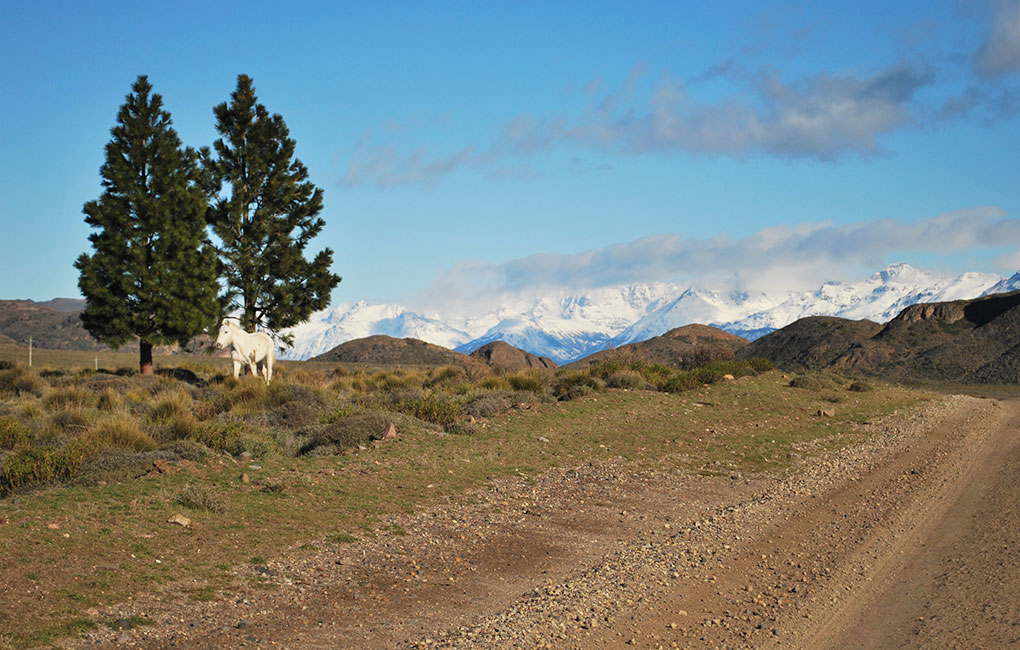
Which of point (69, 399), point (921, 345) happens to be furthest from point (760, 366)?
point (921, 345)

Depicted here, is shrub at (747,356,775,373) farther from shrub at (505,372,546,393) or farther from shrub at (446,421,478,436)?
shrub at (446,421,478,436)

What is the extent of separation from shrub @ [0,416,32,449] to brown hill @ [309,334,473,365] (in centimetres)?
4923

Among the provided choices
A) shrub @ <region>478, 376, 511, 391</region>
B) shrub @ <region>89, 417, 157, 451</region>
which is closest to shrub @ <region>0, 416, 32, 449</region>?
shrub @ <region>89, 417, 157, 451</region>

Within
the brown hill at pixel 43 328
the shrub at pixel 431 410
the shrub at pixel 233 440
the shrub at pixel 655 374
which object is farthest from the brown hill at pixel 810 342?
the brown hill at pixel 43 328

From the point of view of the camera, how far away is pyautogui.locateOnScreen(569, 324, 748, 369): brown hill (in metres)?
36.3

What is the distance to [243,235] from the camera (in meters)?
31.3

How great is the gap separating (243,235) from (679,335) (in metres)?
46.4

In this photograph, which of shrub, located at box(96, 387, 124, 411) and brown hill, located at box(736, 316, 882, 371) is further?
brown hill, located at box(736, 316, 882, 371)

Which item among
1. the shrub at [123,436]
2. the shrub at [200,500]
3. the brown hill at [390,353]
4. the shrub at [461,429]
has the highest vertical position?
the brown hill at [390,353]

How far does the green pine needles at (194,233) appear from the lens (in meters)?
28.5

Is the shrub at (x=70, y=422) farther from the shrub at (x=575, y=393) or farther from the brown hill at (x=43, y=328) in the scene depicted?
the brown hill at (x=43, y=328)

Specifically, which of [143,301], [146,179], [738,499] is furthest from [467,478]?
[146,179]

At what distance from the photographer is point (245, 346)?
26234 millimetres

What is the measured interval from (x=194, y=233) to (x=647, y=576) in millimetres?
26090
